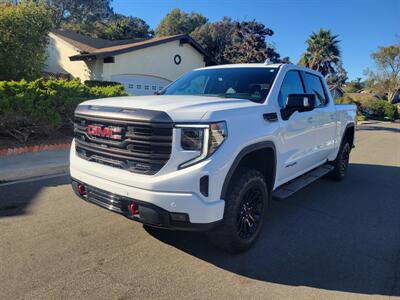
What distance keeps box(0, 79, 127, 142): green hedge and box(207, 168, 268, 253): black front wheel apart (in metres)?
5.93

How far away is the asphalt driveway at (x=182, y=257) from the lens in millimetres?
3127

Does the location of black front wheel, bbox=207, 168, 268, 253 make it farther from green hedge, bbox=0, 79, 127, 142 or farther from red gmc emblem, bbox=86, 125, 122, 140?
green hedge, bbox=0, 79, 127, 142

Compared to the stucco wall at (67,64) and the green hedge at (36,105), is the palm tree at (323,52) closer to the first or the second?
the stucco wall at (67,64)

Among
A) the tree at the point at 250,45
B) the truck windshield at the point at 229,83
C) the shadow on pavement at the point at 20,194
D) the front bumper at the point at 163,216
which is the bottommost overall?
the shadow on pavement at the point at 20,194

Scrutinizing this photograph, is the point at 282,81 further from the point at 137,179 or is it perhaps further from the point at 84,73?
the point at 84,73

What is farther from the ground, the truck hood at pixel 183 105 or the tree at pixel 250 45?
the tree at pixel 250 45

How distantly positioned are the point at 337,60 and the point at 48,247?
3518 cm

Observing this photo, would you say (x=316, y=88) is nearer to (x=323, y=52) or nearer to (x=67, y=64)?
(x=67, y=64)

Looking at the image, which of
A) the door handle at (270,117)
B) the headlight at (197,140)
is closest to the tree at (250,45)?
the door handle at (270,117)

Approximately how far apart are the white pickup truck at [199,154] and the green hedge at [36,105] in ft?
14.4

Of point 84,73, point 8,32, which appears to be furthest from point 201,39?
point 8,32

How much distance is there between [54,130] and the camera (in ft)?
28.9

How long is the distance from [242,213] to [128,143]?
1.37 meters

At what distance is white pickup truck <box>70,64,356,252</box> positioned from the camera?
A: 307cm
